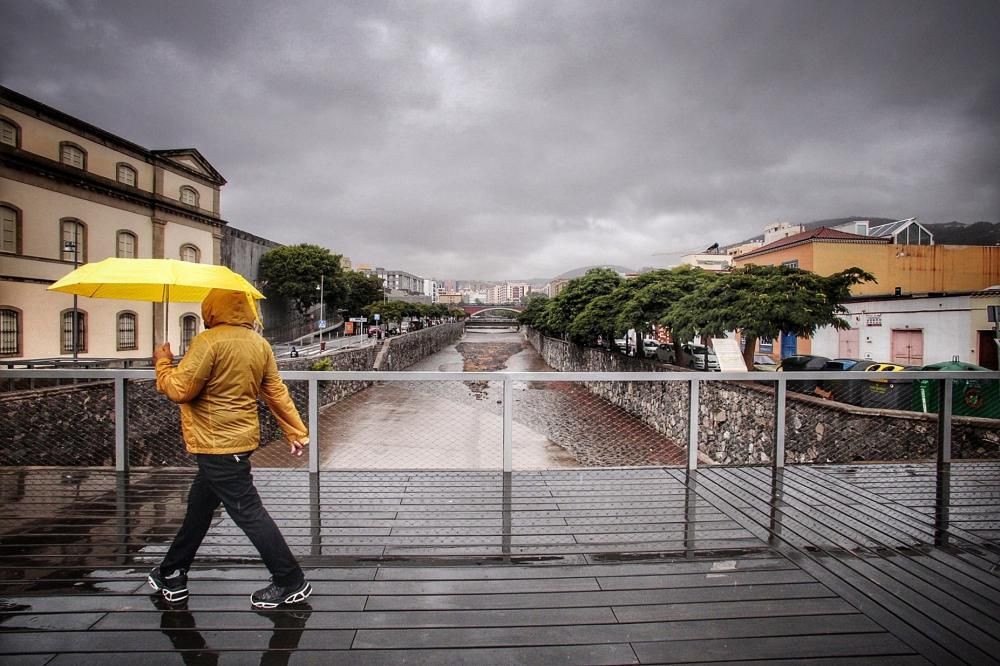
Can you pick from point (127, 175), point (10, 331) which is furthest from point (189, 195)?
point (10, 331)

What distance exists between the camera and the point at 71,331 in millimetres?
18297

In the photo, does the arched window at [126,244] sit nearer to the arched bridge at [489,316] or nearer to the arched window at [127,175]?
the arched window at [127,175]

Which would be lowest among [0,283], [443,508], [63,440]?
[63,440]

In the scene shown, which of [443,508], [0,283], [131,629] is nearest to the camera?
[131,629]

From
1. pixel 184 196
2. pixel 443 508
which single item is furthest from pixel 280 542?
pixel 184 196

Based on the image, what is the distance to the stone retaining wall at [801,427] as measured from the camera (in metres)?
6.73

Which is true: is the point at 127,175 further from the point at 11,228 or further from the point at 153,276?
the point at 153,276

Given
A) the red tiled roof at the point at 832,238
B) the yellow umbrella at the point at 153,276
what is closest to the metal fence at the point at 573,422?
the yellow umbrella at the point at 153,276

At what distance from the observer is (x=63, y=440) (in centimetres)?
1162

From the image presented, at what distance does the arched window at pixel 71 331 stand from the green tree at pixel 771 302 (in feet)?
65.3

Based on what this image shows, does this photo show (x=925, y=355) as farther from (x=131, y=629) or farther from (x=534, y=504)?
(x=131, y=629)

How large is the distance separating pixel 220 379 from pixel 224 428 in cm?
21

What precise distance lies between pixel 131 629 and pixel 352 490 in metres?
1.81

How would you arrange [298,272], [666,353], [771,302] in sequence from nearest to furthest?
[771,302], [666,353], [298,272]
